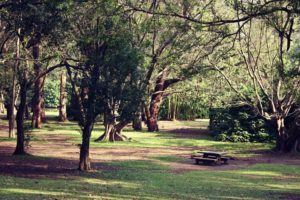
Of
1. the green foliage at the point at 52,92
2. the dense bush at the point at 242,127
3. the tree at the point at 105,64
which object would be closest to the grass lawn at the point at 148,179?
the tree at the point at 105,64

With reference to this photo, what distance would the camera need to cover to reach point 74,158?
2298 centimetres

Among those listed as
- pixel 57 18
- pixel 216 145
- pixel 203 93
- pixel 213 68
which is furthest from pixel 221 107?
pixel 57 18

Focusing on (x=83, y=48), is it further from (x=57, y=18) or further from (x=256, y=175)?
(x=256, y=175)

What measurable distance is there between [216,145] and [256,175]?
13.4 meters

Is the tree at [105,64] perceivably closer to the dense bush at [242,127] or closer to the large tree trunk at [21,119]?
the large tree trunk at [21,119]

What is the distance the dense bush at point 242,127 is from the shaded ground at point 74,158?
6.90 metres

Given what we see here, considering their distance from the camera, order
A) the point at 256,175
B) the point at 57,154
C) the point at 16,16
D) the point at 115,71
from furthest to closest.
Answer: the point at 57,154 < the point at 256,175 < the point at 115,71 < the point at 16,16

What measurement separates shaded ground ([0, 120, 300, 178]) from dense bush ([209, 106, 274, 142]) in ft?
22.7

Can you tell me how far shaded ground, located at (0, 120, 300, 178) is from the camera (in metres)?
18.6

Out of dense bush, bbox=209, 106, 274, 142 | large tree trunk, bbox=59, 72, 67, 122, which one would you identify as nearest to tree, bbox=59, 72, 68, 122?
large tree trunk, bbox=59, 72, 67, 122

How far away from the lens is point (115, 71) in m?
17.1

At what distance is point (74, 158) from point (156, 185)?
835cm

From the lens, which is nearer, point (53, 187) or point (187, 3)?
point (53, 187)

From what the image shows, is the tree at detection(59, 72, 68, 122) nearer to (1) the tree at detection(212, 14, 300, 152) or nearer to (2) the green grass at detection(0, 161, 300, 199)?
(1) the tree at detection(212, 14, 300, 152)
